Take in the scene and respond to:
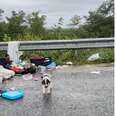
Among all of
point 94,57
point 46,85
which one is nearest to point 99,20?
point 94,57

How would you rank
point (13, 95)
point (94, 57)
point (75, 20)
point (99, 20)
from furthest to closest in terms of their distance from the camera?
1. point (99, 20)
2. point (75, 20)
3. point (94, 57)
4. point (13, 95)

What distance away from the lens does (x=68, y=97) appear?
5.71m

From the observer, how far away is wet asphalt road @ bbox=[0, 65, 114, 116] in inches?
194

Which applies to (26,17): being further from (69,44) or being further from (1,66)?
(1,66)

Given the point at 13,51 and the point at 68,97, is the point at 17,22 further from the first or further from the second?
the point at 68,97

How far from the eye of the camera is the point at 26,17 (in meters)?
19.7

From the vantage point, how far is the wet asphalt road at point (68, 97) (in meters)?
4.94

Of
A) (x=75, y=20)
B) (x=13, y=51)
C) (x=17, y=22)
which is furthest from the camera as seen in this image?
(x=17, y=22)

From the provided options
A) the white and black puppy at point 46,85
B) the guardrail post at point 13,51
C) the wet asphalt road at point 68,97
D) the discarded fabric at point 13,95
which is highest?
the guardrail post at point 13,51

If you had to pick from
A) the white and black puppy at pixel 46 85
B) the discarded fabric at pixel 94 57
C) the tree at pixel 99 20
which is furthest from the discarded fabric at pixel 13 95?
the tree at pixel 99 20

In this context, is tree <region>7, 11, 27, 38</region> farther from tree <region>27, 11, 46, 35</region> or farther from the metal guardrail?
the metal guardrail

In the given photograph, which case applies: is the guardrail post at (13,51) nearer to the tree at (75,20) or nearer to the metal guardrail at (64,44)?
the metal guardrail at (64,44)

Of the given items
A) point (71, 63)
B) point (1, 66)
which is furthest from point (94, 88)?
point (71, 63)

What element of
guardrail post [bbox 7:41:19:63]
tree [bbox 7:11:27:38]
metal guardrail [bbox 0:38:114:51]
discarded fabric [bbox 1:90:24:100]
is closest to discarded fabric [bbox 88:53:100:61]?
metal guardrail [bbox 0:38:114:51]
